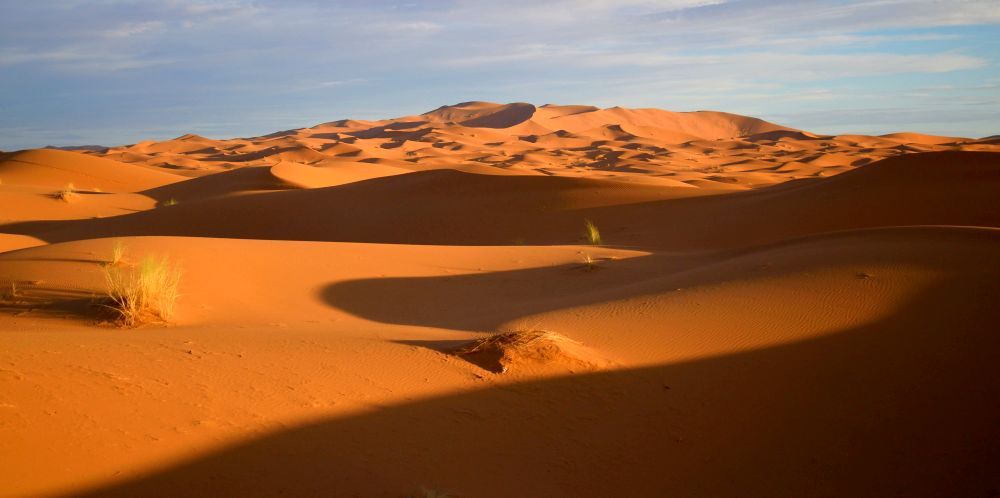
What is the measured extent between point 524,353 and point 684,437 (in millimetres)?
1277

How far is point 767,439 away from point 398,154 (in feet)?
177

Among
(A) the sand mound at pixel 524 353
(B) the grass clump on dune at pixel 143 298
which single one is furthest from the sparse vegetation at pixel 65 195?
(A) the sand mound at pixel 524 353

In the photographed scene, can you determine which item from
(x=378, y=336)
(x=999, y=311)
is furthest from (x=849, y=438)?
(x=378, y=336)

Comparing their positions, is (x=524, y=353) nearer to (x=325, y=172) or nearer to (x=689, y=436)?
(x=689, y=436)

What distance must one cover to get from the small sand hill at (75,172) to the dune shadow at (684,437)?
3585 cm

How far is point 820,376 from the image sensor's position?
17.9 feet

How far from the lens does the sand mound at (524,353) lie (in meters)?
5.44

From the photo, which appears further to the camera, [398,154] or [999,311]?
Result: [398,154]

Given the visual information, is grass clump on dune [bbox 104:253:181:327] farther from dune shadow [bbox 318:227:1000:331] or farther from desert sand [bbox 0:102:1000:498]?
dune shadow [bbox 318:227:1000:331]

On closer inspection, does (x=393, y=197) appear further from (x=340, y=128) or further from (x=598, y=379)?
(x=340, y=128)

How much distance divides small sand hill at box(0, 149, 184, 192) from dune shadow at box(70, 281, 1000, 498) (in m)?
35.8

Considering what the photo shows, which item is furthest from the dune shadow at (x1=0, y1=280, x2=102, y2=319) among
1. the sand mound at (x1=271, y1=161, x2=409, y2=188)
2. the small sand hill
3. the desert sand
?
the small sand hill

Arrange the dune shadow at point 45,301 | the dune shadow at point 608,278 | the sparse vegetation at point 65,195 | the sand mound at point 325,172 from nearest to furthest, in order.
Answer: the dune shadow at point 45,301 < the dune shadow at point 608,278 < the sparse vegetation at point 65,195 < the sand mound at point 325,172

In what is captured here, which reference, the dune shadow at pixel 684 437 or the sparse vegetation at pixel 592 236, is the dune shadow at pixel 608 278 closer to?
the dune shadow at pixel 684 437
